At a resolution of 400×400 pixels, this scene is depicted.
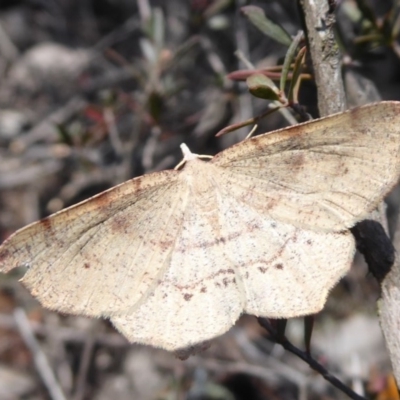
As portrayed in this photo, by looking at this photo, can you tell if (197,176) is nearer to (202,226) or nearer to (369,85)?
(202,226)

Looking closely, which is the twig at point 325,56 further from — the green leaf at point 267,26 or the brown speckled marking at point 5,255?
the brown speckled marking at point 5,255

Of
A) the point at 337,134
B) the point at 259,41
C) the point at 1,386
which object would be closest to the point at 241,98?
the point at 259,41

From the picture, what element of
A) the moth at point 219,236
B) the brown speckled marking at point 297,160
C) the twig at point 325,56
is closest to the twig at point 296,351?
the moth at point 219,236

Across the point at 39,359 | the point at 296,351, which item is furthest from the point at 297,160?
the point at 39,359

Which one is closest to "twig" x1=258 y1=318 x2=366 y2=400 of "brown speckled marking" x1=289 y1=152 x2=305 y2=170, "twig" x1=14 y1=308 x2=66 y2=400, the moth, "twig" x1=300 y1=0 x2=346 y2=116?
the moth

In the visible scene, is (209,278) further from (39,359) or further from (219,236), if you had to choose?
(39,359)

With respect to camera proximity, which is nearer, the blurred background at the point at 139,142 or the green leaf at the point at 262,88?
the green leaf at the point at 262,88
